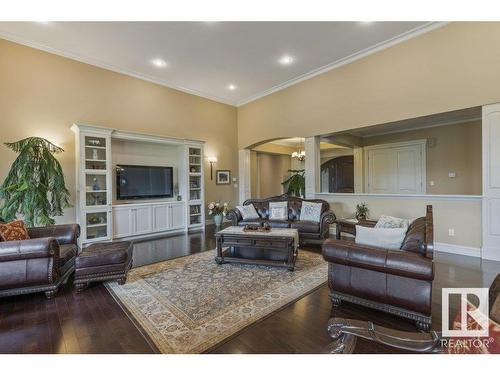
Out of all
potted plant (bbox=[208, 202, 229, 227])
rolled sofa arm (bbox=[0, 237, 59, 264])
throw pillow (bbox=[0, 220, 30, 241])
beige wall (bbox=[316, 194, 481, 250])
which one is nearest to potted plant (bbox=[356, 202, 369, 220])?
beige wall (bbox=[316, 194, 481, 250])

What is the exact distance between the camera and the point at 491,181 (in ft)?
12.5

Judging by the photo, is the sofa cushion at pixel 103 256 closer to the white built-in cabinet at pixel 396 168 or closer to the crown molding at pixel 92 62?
the crown molding at pixel 92 62

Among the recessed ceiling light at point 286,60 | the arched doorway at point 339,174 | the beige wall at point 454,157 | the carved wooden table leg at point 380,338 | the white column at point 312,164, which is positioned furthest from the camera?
the arched doorway at point 339,174

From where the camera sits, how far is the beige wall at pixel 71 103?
4.45 meters

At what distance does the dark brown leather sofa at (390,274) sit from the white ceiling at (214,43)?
3796 millimetres

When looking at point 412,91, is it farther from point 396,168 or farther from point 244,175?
point 244,175

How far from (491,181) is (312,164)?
3.24 m

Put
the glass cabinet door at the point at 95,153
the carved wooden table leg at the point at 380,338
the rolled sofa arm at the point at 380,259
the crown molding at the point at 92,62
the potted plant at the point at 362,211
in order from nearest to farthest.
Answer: the carved wooden table leg at the point at 380,338, the rolled sofa arm at the point at 380,259, the crown molding at the point at 92,62, the glass cabinet door at the point at 95,153, the potted plant at the point at 362,211

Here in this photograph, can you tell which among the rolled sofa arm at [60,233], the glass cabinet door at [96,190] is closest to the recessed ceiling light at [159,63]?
the glass cabinet door at [96,190]

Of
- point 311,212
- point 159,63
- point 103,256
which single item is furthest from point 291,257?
point 159,63

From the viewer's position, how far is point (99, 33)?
14.0ft
